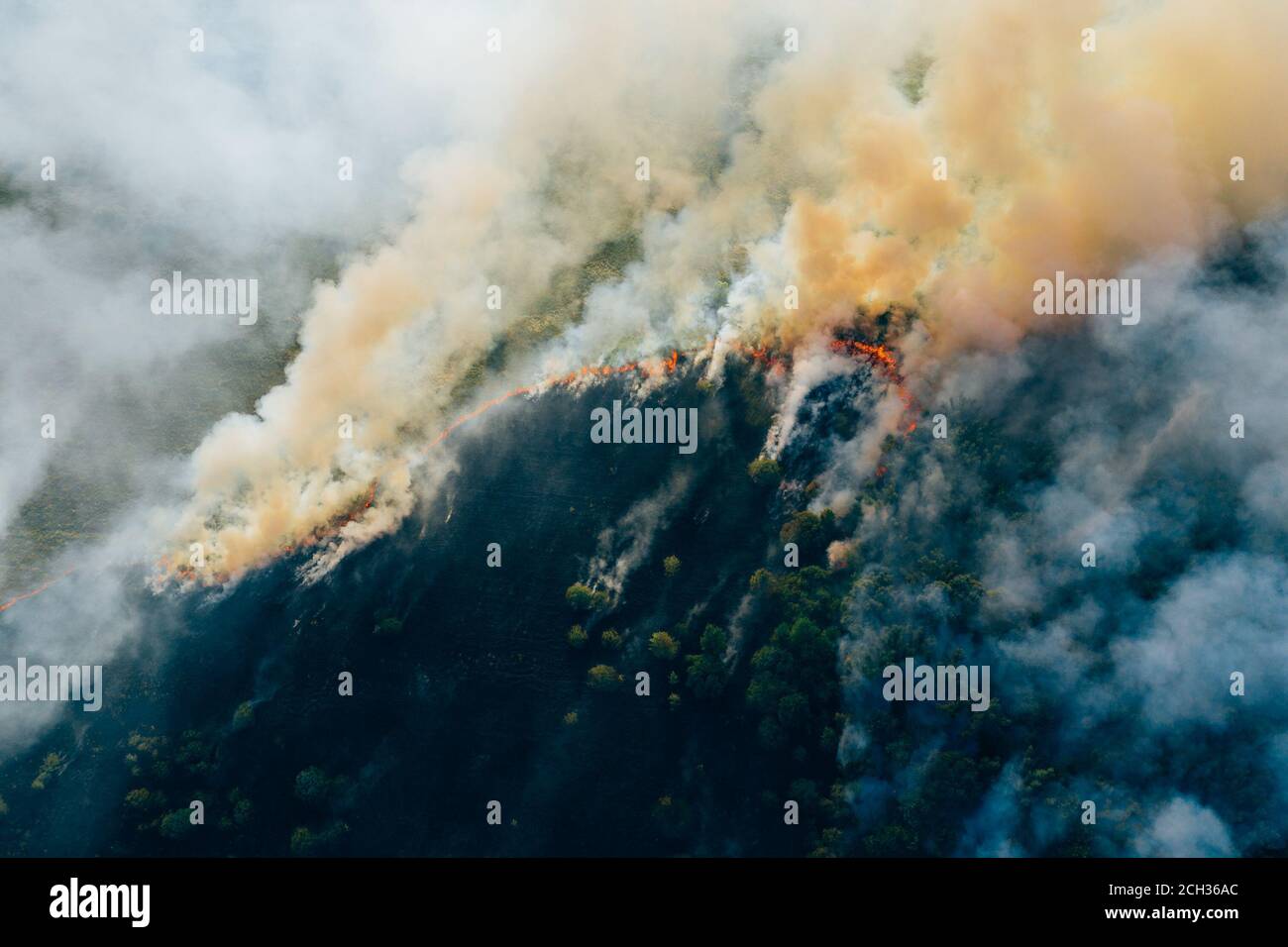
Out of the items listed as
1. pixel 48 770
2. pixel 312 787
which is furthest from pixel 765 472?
pixel 48 770

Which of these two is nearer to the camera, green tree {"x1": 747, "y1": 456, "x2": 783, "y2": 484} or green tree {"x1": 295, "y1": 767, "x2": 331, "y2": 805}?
green tree {"x1": 295, "y1": 767, "x2": 331, "y2": 805}

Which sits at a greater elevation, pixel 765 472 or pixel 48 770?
pixel 765 472

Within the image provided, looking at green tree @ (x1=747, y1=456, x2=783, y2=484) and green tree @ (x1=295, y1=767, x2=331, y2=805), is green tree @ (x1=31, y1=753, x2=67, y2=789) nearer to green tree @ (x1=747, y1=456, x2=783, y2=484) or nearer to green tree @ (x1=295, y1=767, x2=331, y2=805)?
green tree @ (x1=295, y1=767, x2=331, y2=805)

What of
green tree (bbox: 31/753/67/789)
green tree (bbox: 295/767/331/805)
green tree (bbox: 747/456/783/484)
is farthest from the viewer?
green tree (bbox: 747/456/783/484)

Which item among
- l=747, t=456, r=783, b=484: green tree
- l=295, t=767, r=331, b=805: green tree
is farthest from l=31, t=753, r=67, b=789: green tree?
l=747, t=456, r=783, b=484: green tree

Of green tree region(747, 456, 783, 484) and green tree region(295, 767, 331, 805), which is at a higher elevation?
green tree region(747, 456, 783, 484)

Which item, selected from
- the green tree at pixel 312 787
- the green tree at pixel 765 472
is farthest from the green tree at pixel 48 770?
the green tree at pixel 765 472

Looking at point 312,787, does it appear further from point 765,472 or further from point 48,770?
point 765,472

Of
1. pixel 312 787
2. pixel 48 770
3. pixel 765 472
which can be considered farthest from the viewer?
pixel 765 472

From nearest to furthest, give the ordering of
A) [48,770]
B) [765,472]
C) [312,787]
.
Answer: [312,787] → [48,770] → [765,472]

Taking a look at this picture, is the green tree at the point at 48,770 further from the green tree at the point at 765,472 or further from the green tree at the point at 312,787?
the green tree at the point at 765,472

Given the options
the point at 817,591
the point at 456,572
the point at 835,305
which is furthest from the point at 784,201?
the point at 456,572

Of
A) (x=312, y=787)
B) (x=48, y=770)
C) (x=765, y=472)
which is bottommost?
(x=312, y=787)

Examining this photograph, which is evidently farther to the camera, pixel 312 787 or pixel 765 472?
pixel 765 472
